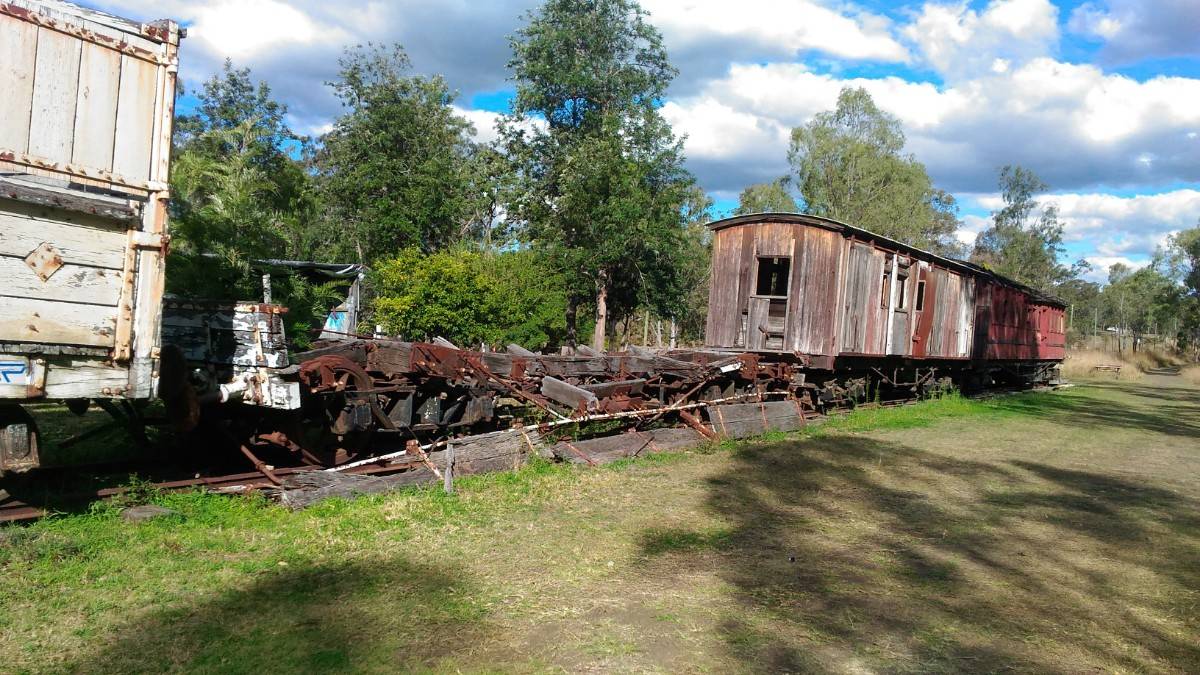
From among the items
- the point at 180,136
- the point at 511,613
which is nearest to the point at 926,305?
the point at 511,613

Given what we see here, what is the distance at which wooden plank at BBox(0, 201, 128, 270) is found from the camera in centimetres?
404

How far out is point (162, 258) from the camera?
4.67 m

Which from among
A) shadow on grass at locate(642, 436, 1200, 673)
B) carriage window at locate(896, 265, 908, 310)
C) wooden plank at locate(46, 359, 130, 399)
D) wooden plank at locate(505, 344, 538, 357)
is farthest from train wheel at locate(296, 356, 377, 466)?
carriage window at locate(896, 265, 908, 310)

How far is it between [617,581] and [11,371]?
371 cm

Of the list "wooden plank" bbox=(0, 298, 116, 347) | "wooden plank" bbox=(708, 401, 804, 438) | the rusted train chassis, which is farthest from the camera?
"wooden plank" bbox=(708, 401, 804, 438)

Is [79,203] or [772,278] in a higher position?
[772,278]

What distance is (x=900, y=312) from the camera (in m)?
15.9

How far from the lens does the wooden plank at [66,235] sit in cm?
404

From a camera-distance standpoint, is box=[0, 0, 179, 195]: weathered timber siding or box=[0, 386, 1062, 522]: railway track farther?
box=[0, 386, 1062, 522]: railway track

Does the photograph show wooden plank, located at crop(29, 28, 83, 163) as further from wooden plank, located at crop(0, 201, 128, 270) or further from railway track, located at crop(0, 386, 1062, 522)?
railway track, located at crop(0, 386, 1062, 522)

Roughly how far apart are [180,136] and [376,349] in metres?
37.3

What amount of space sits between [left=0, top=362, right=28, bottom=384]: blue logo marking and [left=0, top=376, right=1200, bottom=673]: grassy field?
1.04 metres

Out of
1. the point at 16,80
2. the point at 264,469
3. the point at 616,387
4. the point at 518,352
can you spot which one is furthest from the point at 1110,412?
the point at 16,80

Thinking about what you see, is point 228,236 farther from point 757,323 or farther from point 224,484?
point 757,323
